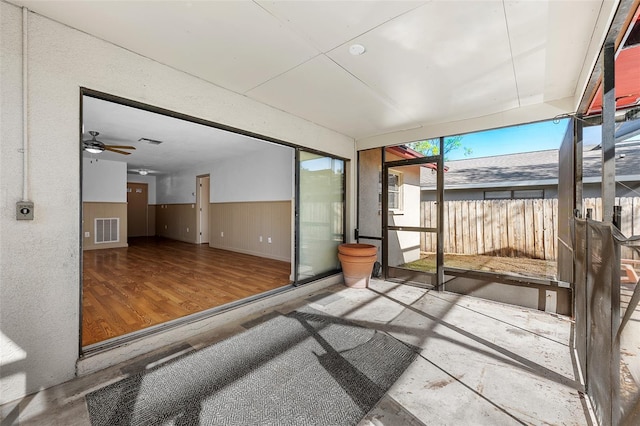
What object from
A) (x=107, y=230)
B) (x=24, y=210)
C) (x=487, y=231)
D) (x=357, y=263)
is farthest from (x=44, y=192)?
(x=107, y=230)

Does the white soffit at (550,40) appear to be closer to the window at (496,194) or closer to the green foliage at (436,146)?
the green foliage at (436,146)

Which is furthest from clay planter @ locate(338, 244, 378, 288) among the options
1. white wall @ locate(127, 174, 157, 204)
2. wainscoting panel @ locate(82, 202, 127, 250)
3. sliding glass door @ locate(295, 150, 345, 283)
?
white wall @ locate(127, 174, 157, 204)

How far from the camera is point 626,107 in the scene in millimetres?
2701

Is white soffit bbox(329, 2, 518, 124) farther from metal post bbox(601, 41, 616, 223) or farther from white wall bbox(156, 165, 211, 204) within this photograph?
white wall bbox(156, 165, 211, 204)

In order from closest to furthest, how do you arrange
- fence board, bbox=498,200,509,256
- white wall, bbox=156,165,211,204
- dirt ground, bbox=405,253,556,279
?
dirt ground, bbox=405,253,556,279, fence board, bbox=498,200,509,256, white wall, bbox=156,165,211,204

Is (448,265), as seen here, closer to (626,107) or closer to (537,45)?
(626,107)

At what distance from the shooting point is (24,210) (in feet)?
5.24

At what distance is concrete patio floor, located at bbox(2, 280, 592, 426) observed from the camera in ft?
4.86

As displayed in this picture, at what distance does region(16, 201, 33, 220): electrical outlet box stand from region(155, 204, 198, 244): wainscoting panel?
6.82 meters

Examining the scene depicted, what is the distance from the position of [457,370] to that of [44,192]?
3148mm

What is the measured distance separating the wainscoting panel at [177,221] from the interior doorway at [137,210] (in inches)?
16.7

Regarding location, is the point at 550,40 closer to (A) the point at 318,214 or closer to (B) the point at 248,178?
(A) the point at 318,214

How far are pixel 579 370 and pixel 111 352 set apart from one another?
3537 mm

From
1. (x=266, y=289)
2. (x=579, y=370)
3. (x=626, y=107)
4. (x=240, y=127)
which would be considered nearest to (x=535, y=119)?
(x=626, y=107)
